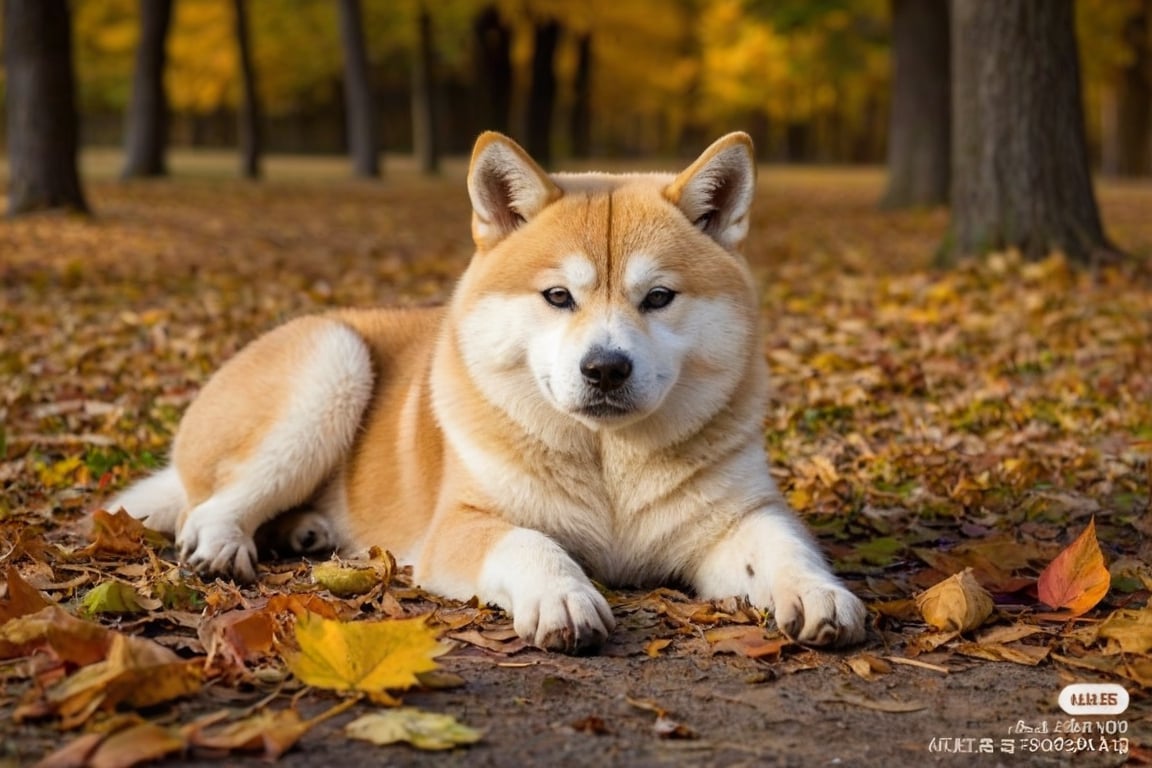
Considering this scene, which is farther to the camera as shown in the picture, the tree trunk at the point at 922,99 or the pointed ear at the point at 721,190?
the tree trunk at the point at 922,99

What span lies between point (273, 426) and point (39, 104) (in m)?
10.2

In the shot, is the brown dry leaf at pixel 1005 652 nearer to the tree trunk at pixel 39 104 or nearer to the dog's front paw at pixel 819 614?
the dog's front paw at pixel 819 614

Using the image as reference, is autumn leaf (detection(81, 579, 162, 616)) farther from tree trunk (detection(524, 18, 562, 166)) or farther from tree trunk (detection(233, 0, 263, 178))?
tree trunk (detection(524, 18, 562, 166))

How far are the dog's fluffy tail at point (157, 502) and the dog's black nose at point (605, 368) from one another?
196 cm

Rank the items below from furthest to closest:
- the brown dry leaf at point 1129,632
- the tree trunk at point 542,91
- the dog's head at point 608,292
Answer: the tree trunk at point 542,91 < the dog's head at point 608,292 < the brown dry leaf at point 1129,632

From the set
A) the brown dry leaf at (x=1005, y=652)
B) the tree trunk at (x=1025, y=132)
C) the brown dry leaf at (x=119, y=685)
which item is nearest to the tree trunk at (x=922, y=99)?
the tree trunk at (x=1025, y=132)

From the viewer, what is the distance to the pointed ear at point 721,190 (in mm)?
3900

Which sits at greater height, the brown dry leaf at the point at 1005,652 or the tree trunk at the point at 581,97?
the tree trunk at the point at 581,97

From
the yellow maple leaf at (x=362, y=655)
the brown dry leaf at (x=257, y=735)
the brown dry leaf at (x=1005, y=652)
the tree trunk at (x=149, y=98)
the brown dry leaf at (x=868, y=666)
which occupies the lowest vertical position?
the brown dry leaf at (x=1005, y=652)

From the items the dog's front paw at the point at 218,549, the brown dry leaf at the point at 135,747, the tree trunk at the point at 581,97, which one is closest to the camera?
the brown dry leaf at the point at 135,747

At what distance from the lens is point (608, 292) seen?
145 inches

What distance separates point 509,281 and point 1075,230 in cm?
731

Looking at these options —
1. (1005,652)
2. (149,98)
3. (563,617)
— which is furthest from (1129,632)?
(149,98)

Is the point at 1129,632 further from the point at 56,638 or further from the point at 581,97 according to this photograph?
the point at 581,97
